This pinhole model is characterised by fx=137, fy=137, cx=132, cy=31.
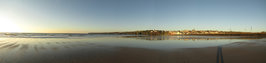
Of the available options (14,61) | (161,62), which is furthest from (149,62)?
(14,61)

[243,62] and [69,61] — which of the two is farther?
[69,61]

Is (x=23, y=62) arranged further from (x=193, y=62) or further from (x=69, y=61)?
(x=193, y=62)

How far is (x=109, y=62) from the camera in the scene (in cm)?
636

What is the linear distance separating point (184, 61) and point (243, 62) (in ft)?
8.27

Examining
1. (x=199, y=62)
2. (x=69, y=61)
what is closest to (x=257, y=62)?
(x=199, y=62)

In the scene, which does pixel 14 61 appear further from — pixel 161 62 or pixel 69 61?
pixel 161 62

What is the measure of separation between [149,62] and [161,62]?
0.55 metres

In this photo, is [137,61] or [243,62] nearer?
[243,62]

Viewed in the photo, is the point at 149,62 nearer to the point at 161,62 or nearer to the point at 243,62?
the point at 161,62

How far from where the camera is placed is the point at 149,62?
6359mm

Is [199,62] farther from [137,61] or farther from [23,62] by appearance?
[23,62]

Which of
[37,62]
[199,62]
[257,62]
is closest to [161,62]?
[199,62]

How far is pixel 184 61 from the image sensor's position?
6469 mm

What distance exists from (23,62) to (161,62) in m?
6.28
